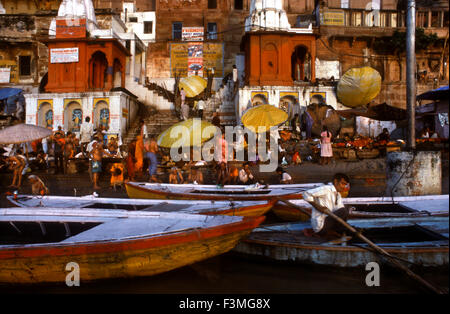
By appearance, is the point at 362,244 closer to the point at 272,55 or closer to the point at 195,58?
the point at 272,55

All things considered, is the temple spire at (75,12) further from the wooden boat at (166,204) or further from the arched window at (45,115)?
the wooden boat at (166,204)

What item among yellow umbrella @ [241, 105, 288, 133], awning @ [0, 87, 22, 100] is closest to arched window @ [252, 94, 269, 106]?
yellow umbrella @ [241, 105, 288, 133]

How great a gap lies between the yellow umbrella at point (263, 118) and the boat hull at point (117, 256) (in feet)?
30.7

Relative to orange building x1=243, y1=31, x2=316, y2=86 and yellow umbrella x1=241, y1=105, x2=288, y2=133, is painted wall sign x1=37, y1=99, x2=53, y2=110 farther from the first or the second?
yellow umbrella x1=241, y1=105, x2=288, y2=133

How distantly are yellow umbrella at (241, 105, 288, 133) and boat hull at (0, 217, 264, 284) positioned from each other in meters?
9.36

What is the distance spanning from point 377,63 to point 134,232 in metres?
25.0

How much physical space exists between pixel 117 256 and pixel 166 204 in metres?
2.52

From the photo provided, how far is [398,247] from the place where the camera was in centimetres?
495

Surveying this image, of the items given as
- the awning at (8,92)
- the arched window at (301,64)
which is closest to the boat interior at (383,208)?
the arched window at (301,64)

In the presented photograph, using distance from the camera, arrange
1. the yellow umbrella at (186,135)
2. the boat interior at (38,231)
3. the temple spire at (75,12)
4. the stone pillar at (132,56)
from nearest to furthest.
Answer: the boat interior at (38,231) → the yellow umbrella at (186,135) → the temple spire at (75,12) → the stone pillar at (132,56)

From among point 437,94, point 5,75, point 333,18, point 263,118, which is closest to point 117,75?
point 5,75

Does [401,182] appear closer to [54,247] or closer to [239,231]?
[239,231]

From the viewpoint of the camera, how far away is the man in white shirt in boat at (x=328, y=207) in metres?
5.32

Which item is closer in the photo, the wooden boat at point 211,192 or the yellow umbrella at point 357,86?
the wooden boat at point 211,192
